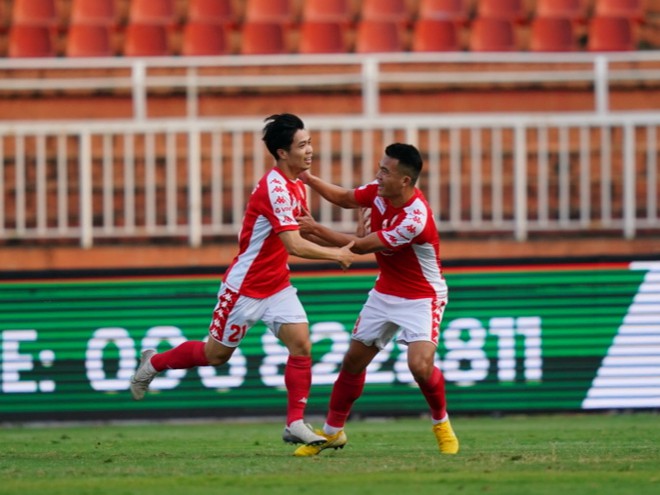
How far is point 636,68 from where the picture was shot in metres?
15.2

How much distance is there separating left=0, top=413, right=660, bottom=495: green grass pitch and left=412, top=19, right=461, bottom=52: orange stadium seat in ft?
17.6

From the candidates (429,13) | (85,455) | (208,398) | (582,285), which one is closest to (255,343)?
(208,398)

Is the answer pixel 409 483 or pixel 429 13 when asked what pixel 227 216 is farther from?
pixel 409 483

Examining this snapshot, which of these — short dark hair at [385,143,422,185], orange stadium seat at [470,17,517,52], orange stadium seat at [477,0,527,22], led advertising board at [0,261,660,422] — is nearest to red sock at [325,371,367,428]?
short dark hair at [385,143,422,185]

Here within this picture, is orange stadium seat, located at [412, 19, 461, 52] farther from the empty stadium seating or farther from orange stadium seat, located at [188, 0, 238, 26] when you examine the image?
orange stadium seat, located at [188, 0, 238, 26]

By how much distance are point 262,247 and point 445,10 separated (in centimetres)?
776

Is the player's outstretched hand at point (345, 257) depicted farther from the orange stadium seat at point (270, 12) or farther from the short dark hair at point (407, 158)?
the orange stadium seat at point (270, 12)

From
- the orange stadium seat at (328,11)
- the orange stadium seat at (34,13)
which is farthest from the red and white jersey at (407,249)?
the orange stadium seat at (34,13)

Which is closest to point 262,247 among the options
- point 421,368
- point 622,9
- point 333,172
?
point 421,368

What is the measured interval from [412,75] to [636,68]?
2465 millimetres

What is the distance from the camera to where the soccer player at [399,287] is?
8.69 metres

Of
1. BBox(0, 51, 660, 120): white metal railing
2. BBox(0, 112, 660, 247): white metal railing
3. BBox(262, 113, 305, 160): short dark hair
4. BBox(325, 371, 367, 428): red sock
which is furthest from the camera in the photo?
BBox(0, 51, 660, 120): white metal railing

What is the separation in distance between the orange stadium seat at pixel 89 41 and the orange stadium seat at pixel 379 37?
2.79 meters

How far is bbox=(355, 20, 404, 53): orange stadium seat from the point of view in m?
15.9
